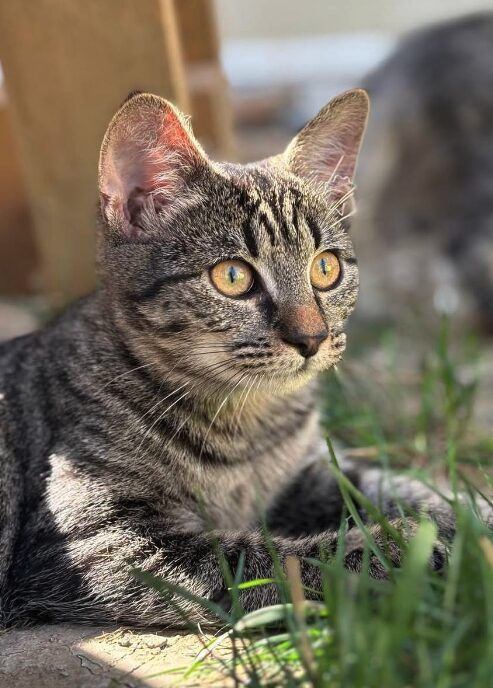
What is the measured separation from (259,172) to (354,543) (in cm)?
112

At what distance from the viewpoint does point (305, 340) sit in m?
2.13

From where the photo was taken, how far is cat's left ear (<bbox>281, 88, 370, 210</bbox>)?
254 cm

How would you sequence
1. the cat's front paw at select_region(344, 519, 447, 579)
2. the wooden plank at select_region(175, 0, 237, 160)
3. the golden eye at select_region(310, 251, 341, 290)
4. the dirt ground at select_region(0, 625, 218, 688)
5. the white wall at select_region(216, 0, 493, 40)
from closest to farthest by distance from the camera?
1. the dirt ground at select_region(0, 625, 218, 688)
2. the cat's front paw at select_region(344, 519, 447, 579)
3. the golden eye at select_region(310, 251, 341, 290)
4. the wooden plank at select_region(175, 0, 237, 160)
5. the white wall at select_region(216, 0, 493, 40)

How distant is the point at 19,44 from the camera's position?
10.9 feet

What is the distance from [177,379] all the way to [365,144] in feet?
13.7

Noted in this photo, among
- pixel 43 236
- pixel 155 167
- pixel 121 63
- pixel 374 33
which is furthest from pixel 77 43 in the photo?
pixel 374 33

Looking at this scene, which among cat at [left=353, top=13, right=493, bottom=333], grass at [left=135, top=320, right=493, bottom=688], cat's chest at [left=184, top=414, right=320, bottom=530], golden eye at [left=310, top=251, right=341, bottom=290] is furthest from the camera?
cat at [left=353, top=13, right=493, bottom=333]

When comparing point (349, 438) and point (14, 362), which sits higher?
point (14, 362)

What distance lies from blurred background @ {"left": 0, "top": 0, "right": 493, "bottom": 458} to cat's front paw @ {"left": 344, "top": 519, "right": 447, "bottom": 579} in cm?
110

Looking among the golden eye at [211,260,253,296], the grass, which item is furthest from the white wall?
the grass

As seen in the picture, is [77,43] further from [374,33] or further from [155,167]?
[374,33]

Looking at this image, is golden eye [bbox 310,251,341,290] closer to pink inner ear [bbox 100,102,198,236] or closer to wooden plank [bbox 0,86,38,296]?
pink inner ear [bbox 100,102,198,236]

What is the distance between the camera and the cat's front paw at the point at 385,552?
2076 millimetres

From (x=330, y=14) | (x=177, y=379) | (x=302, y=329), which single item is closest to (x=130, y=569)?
(x=177, y=379)
